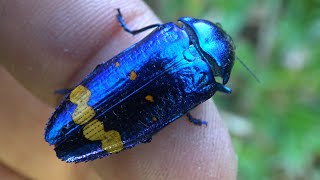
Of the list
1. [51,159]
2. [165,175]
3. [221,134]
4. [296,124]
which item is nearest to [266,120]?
[296,124]

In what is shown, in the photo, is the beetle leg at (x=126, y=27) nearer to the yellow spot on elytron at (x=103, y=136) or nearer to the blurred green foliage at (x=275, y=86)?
the yellow spot on elytron at (x=103, y=136)

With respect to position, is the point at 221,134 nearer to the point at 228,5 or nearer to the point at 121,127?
the point at 121,127

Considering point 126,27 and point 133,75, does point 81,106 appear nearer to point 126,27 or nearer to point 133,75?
point 133,75

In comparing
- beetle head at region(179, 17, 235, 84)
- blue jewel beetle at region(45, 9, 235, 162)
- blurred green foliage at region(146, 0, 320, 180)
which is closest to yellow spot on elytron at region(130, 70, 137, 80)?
blue jewel beetle at region(45, 9, 235, 162)

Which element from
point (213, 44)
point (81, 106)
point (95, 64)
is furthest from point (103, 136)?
point (213, 44)

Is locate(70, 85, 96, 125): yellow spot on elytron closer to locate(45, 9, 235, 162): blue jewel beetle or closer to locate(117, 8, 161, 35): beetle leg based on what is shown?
locate(45, 9, 235, 162): blue jewel beetle
